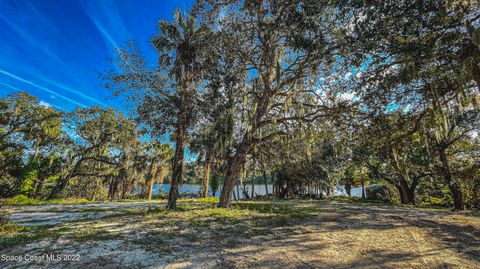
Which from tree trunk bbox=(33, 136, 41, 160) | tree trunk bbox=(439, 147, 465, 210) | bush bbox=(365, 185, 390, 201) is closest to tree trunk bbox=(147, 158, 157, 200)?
tree trunk bbox=(33, 136, 41, 160)

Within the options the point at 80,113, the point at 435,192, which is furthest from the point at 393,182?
the point at 80,113

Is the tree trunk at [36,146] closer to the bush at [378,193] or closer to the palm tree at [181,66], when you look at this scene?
the palm tree at [181,66]

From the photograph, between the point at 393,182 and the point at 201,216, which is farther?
the point at 393,182

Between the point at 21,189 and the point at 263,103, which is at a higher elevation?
the point at 263,103

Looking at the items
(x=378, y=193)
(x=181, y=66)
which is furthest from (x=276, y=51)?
(x=378, y=193)

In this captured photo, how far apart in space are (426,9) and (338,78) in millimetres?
3089

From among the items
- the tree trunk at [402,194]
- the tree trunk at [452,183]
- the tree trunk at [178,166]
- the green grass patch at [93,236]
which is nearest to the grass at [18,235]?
the green grass patch at [93,236]

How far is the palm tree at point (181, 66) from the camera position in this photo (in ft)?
30.2

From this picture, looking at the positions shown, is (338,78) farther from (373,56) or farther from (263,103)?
(263,103)

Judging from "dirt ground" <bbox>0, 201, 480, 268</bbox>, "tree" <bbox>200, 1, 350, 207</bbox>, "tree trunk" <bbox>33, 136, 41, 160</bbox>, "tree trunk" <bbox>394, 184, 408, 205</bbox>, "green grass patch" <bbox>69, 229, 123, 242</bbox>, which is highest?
"tree" <bbox>200, 1, 350, 207</bbox>

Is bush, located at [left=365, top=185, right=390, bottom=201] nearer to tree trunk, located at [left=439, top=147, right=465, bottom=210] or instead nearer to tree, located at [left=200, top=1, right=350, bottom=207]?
tree trunk, located at [left=439, top=147, right=465, bottom=210]

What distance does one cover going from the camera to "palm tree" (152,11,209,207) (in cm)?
920

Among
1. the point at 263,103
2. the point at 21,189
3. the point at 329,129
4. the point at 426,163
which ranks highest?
the point at 263,103

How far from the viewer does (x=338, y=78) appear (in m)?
7.69
